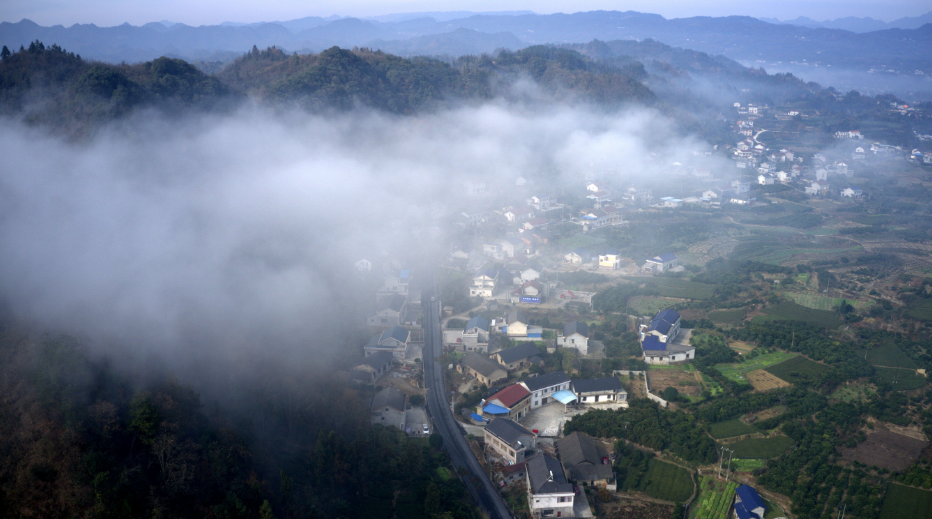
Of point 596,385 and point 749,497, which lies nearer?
point 749,497

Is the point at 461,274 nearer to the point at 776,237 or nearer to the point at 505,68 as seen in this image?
the point at 776,237

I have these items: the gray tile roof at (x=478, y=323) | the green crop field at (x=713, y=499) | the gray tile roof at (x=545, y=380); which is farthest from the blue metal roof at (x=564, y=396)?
the gray tile roof at (x=478, y=323)

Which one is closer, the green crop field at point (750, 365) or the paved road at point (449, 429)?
the paved road at point (449, 429)

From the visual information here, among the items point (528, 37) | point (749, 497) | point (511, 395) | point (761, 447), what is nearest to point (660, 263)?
point (761, 447)

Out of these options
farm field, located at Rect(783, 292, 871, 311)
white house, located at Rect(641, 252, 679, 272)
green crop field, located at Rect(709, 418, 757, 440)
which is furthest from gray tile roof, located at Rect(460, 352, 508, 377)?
farm field, located at Rect(783, 292, 871, 311)

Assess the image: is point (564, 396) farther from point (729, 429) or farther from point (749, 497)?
point (749, 497)

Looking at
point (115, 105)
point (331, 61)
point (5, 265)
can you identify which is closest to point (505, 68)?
point (331, 61)

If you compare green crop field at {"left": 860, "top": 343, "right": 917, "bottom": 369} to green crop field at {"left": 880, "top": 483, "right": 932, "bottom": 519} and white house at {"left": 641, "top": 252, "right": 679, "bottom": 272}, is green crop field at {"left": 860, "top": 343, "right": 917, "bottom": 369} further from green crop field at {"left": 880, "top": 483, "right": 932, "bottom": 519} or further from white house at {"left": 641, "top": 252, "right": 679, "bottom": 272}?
white house at {"left": 641, "top": 252, "right": 679, "bottom": 272}

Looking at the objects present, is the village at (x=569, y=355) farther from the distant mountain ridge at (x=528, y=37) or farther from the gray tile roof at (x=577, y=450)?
the distant mountain ridge at (x=528, y=37)
